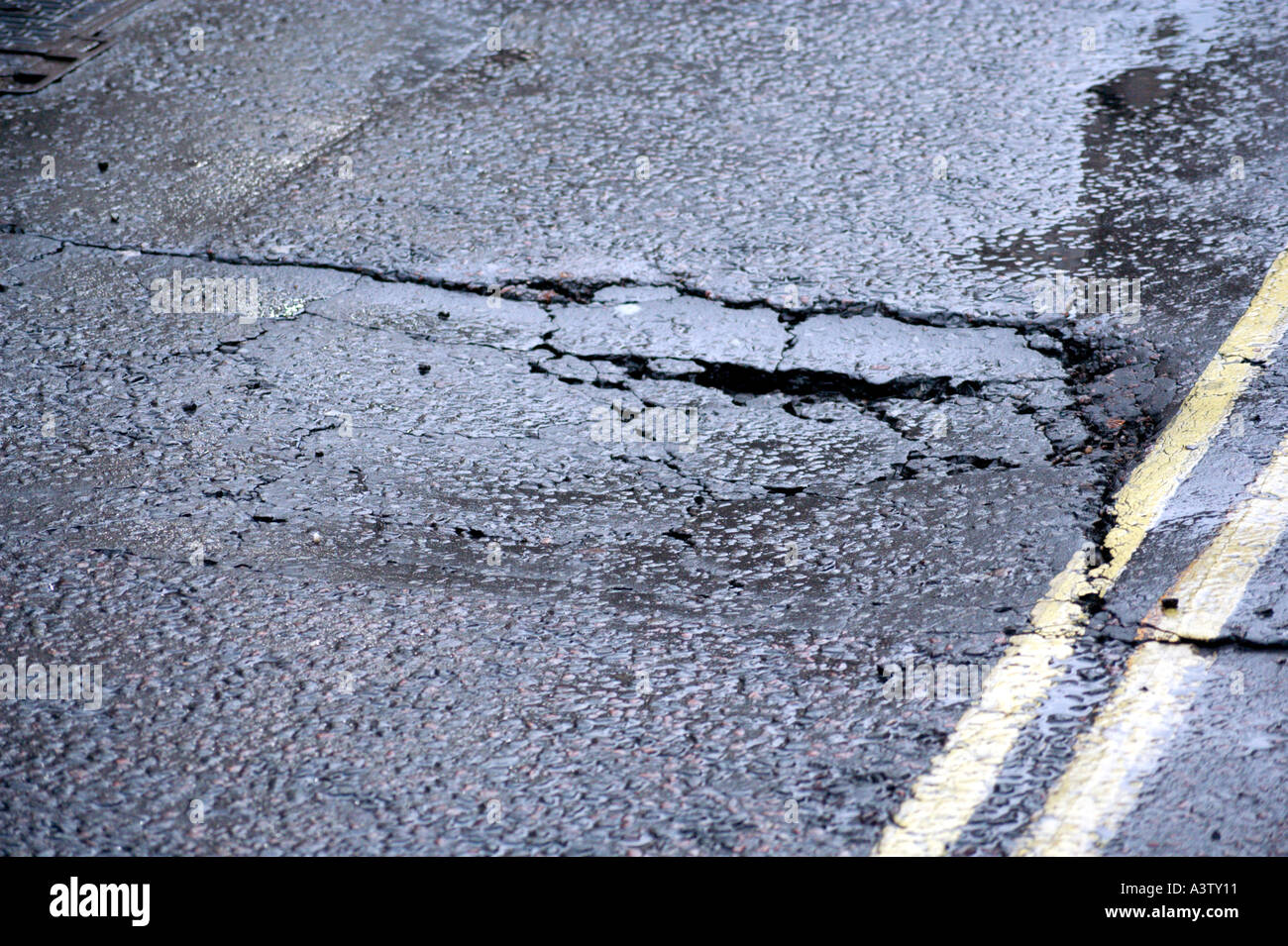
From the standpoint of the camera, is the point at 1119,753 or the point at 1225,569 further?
the point at 1225,569

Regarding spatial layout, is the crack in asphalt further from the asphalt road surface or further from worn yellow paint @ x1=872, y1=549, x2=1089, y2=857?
worn yellow paint @ x1=872, y1=549, x2=1089, y2=857

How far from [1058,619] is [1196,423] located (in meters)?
0.99

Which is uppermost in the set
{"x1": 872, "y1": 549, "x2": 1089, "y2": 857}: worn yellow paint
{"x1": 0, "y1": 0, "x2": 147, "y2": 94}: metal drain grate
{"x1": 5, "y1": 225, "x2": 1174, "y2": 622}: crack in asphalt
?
{"x1": 0, "y1": 0, "x2": 147, "y2": 94}: metal drain grate

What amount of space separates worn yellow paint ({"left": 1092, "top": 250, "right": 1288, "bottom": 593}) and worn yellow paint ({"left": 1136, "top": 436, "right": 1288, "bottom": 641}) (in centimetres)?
16

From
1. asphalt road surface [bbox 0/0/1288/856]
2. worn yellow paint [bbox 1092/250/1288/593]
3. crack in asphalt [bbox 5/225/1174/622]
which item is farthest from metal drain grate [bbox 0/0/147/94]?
worn yellow paint [bbox 1092/250/1288/593]

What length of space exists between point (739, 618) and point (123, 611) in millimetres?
1568

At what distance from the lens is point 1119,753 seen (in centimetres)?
259

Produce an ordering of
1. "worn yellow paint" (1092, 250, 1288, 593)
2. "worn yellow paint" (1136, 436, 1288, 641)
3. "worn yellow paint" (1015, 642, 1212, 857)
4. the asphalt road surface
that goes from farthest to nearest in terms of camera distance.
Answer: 1. "worn yellow paint" (1092, 250, 1288, 593)
2. "worn yellow paint" (1136, 436, 1288, 641)
3. the asphalt road surface
4. "worn yellow paint" (1015, 642, 1212, 857)

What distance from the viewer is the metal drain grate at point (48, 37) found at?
610 cm

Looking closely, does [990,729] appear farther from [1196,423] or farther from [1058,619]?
[1196,423]

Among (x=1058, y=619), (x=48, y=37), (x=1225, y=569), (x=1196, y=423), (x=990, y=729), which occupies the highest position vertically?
(x=48, y=37)

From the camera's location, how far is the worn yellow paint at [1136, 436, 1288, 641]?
9.49 feet

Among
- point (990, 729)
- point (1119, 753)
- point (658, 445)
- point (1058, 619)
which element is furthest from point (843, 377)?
point (1119, 753)

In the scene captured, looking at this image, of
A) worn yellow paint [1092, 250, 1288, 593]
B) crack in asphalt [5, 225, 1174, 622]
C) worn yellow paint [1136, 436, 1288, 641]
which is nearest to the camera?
worn yellow paint [1136, 436, 1288, 641]
